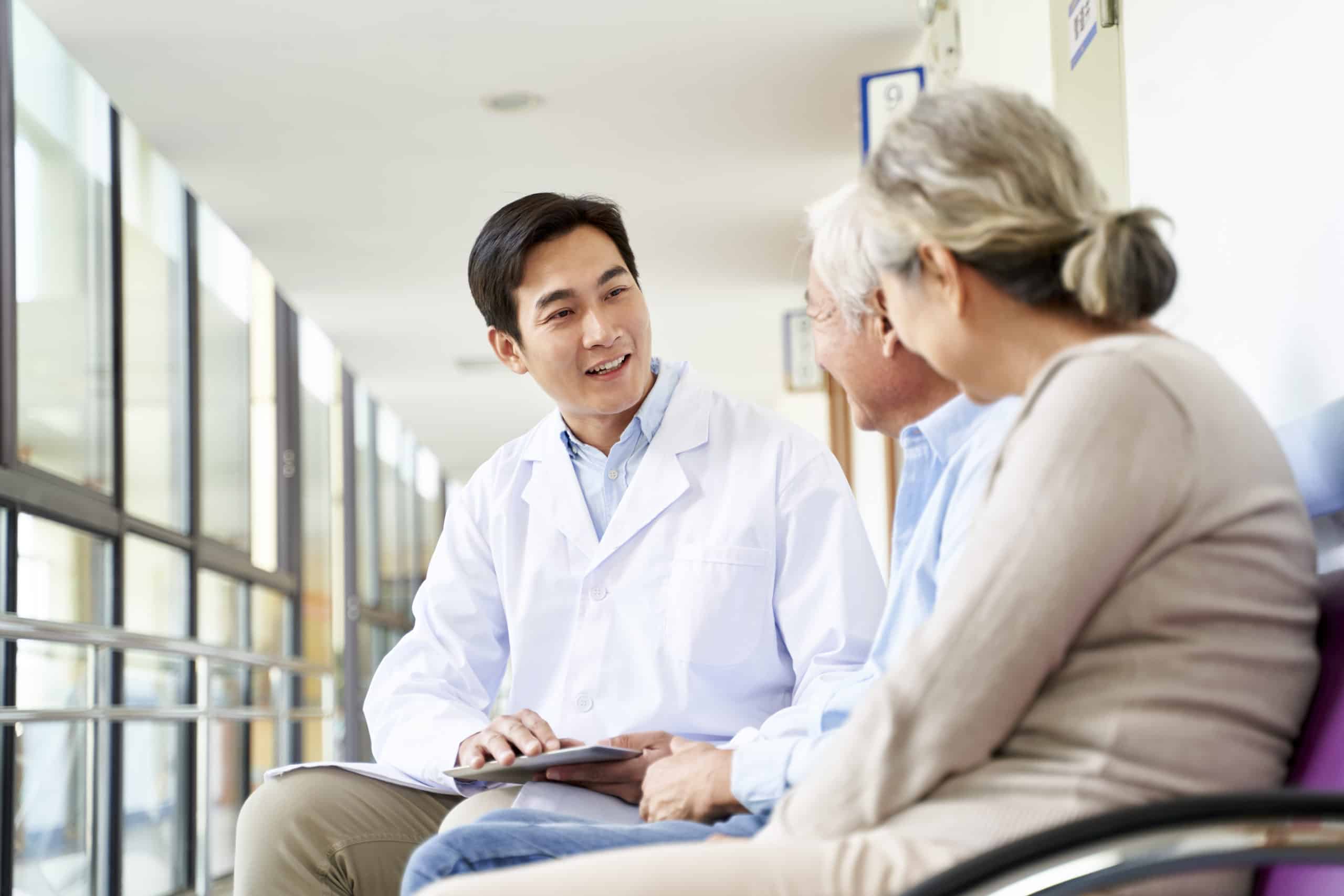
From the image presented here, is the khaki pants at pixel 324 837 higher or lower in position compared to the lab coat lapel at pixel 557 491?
lower

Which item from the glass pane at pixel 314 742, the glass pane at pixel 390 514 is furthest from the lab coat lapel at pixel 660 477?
the glass pane at pixel 390 514

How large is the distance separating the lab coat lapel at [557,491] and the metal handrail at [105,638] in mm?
1308

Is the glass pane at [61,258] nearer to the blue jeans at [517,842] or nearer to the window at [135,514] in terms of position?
the window at [135,514]

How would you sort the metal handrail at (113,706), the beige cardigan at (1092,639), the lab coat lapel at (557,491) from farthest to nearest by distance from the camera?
the metal handrail at (113,706)
the lab coat lapel at (557,491)
the beige cardigan at (1092,639)

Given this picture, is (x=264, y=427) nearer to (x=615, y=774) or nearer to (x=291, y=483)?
(x=291, y=483)

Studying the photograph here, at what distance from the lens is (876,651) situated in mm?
1575

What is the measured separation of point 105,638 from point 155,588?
93.8 inches

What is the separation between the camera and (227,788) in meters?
6.86

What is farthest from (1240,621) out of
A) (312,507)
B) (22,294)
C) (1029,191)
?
(312,507)

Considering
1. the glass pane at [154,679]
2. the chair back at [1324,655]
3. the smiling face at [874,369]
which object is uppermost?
the smiling face at [874,369]

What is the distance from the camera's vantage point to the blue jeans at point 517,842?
4.24ft

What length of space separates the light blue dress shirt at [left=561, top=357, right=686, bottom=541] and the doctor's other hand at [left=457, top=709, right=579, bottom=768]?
41 cm

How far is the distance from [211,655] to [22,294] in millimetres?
1279

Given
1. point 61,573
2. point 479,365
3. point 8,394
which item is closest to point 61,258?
point 8,394
